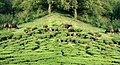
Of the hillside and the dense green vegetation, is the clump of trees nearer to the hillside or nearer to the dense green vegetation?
the dense green vegetation

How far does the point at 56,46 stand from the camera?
28.2 meters

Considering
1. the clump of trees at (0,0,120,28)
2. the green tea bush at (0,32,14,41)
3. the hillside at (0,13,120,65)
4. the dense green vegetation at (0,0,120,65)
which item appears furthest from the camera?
the clump of trees at (0,0,120,28)

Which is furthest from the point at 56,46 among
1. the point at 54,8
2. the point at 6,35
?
the point at 54,8

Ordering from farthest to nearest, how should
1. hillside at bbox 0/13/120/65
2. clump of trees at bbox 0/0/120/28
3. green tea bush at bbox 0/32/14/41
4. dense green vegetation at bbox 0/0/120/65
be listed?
clump of trees at bbox 0/0/120/28 < green tea bush at bbox 0/32/14/41 < dense green vegetation at bbox 0/0/120/65 < hillside at bbox 0/13/120/65

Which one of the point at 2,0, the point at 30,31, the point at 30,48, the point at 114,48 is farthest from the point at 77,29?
the point at 2,0

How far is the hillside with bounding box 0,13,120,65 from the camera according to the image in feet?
78.0

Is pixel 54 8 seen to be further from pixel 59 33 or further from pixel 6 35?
pixel 6 35

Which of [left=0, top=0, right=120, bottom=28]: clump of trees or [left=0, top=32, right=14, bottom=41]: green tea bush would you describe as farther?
[left=0, top=0, right=120, bottom=28]: clump of trees

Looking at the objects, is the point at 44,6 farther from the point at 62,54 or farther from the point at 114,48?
the point at 62,54

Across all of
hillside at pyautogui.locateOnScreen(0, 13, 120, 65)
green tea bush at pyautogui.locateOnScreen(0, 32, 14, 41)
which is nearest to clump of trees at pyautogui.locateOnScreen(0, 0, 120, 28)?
hillside at pyautogui.locateOnScreen(0, 13, 120, 65)

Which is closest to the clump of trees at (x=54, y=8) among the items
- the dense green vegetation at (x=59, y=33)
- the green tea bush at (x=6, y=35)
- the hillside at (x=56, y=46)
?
the dense green vegetation at (x=59, y=33)

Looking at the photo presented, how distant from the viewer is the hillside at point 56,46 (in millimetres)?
23766

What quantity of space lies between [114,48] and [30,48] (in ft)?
21.8

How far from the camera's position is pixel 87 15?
146 feet
